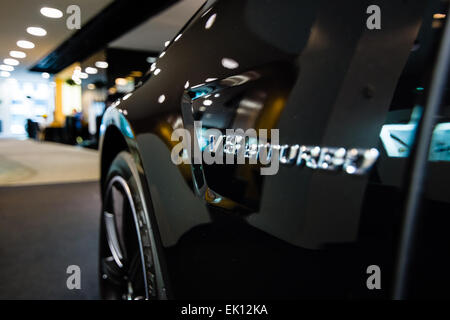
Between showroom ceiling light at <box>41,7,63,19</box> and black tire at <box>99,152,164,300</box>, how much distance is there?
1.04 metres

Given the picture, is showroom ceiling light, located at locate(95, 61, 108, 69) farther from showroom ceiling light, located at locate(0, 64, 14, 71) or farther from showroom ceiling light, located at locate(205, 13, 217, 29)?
showroom ceiling light, located at locate(205, 13, 217, 29)

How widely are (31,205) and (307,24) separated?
2.94 metres

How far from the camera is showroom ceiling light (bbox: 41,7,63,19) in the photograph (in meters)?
1.51

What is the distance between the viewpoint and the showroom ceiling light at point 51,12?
1510 mm

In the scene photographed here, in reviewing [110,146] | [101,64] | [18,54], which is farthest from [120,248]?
[101,64]

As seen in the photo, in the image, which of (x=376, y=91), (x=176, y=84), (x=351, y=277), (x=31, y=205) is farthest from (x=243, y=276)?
(x=31, y=205)

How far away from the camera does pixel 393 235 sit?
0.31 meters

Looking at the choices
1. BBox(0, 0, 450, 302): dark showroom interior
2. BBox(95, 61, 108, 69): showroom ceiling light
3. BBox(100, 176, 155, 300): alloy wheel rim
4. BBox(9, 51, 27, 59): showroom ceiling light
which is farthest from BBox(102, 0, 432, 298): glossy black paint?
BBox(95, 61, 108, 69): showroom ceiling light

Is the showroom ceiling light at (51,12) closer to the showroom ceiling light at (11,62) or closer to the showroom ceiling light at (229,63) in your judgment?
the showroom ceiling light at (11,62)

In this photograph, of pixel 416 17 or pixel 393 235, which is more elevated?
pixel 416 17

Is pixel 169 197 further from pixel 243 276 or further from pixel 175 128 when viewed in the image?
pixel 243 276

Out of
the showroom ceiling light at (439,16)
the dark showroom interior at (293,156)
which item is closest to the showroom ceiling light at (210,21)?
the dark showroom interior at (293,156)

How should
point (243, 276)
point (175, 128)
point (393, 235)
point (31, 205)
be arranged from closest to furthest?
point (393, 235), point (243, 276), point (175, 128), point (31, 205)

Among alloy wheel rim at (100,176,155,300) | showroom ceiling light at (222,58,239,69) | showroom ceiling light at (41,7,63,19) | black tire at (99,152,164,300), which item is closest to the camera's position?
showroom ceiling light at (222,58,239,69)
